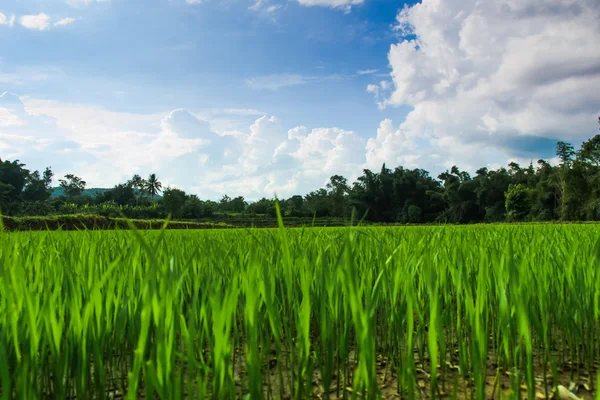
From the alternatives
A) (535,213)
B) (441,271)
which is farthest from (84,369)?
(535,213)

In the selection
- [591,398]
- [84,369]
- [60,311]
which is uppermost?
[60,311]

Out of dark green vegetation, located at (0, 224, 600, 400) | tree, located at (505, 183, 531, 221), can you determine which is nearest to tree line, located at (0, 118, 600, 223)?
tree, located at (505, 183, 531, 221)

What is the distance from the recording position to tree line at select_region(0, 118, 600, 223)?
34.9 meters

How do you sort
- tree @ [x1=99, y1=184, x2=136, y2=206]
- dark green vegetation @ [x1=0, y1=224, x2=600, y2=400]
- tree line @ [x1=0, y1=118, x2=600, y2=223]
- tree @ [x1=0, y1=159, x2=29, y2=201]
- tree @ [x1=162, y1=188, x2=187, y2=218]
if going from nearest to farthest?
dark green vegetation @ [x1=0, y1=224, x2=600, y2=400] < tree line @ [x1=0, y1=118, x2=600, y2=223] < tree @ [x1=162, y1=188, x2=187, y2=218] < tree @ [x1=0, y1=159, x2=29, y2=201] < tree @ [x1=99, y1=184, x2=136, y2=206]

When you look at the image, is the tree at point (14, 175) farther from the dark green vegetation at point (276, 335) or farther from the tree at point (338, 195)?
the dark green vegetation at point (276, 335)

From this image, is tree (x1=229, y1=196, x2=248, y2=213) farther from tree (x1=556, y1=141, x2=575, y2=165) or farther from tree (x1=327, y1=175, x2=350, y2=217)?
tree (x1=556, y1=141, x2=575, y2=165)

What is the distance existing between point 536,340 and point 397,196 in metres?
54.4

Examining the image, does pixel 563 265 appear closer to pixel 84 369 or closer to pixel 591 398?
pixel 591 398

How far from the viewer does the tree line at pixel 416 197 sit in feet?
114

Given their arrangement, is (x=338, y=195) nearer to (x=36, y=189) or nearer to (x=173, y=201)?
(x=173, y=201)

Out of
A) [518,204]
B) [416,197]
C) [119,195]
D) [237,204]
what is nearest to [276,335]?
[518,204]

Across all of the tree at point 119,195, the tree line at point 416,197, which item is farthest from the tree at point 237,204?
the tree at point 119,195

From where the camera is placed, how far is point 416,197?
54000 millimetres

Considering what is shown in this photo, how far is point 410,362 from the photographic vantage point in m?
0.83
